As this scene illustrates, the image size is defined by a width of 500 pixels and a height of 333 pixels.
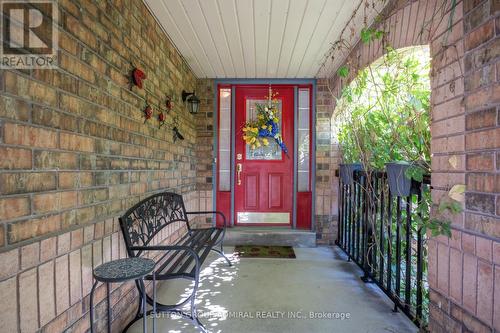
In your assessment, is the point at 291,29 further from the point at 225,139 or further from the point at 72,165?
the point at 72,165

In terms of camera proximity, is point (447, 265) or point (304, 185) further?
point (304, 185)

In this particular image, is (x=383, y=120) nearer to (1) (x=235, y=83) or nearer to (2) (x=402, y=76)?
(2) (x=402, y=76)

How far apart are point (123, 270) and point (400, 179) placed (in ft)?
5.49

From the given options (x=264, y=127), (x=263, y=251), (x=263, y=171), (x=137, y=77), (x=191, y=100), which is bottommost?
(x=263, y=251)

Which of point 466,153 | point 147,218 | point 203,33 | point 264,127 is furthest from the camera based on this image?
point 264,127

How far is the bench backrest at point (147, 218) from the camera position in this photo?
1810 millimetres

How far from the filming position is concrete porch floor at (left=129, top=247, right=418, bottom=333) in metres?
1.84

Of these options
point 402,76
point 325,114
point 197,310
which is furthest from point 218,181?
point 402,76

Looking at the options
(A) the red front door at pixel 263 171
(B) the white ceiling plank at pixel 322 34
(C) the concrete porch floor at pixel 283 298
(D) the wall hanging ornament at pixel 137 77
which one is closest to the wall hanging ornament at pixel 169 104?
(D) the wall hanging ornament at pixel 137 77

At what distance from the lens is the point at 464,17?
1276 mm

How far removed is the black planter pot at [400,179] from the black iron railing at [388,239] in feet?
0.17

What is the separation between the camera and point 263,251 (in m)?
3.39

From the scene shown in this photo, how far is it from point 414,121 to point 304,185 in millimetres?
2210

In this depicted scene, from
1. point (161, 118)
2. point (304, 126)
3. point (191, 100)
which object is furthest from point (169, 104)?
point (304, 126)
